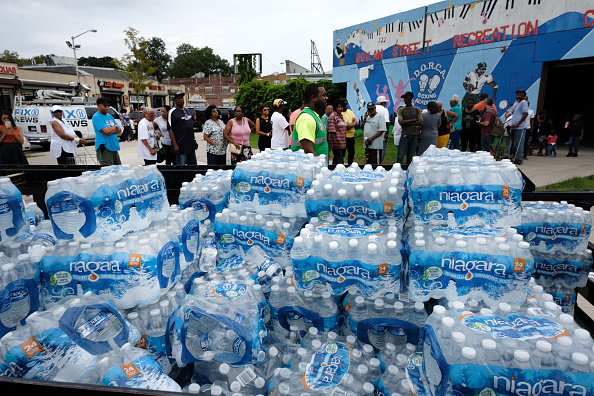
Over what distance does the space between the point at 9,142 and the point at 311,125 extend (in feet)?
25.0

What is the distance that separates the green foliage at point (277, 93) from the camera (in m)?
23.2

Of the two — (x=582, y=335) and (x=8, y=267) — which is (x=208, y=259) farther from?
(x=582, y=335)

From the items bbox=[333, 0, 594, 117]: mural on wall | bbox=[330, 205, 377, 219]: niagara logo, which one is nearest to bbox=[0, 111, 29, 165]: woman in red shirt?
bbox=[330, 205, 377, 219]: niagara logo

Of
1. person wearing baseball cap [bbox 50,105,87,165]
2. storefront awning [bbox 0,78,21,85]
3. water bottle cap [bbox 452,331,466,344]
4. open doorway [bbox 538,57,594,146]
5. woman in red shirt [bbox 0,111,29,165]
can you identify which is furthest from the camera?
storefront awning [bbox 0,78,21,85]

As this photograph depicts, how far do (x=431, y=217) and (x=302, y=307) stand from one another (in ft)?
4.03

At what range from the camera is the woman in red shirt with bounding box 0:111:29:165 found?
8141mm

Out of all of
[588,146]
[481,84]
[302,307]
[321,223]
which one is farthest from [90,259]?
[588,146]

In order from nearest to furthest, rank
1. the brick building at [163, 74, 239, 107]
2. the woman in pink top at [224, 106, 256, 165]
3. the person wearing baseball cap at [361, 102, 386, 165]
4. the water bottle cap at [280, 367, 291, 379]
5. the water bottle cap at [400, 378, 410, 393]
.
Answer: the water bottle cap at [400, 378, 410, 393], the water bottle cap at [280, 367, 291, 379], the woman in pink top at [224, 106, 256, 165], the person wearing baseball cap at [361, 102, 386, 165], the brick building at [163, 74, 239, 107]

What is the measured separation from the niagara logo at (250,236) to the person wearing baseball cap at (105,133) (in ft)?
15.9

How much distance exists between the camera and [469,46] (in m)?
14.4

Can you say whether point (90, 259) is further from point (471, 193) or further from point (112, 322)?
point (471, 193)

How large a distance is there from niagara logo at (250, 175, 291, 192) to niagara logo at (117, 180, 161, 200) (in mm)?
893

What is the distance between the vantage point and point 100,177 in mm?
2906

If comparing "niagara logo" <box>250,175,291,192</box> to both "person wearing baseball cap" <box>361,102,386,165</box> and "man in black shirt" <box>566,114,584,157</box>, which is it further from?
"man in black shirt" <box>566,114,584,157</box>
